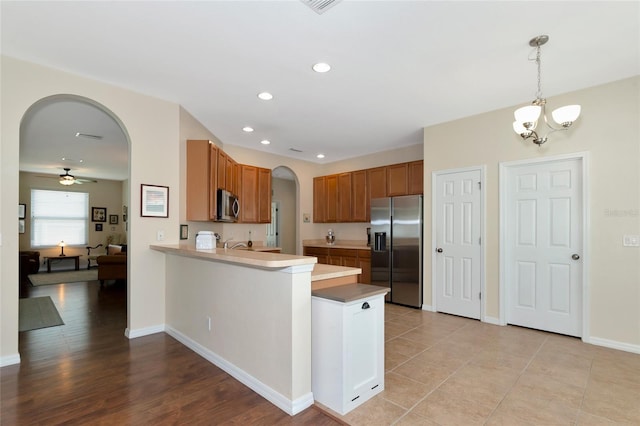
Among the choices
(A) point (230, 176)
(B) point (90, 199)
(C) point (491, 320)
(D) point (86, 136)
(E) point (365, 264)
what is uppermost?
(D) point (86, 136)

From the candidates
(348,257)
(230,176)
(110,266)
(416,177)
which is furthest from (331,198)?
(110,266)

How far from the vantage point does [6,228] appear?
2.76 m

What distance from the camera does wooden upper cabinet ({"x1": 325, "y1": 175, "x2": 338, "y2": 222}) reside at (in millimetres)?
6777

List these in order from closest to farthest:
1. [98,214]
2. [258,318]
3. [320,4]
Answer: [320,4] < [258,318] < [98,214]

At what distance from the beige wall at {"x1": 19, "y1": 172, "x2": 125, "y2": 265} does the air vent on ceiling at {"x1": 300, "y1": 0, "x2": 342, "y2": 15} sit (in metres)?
9.93

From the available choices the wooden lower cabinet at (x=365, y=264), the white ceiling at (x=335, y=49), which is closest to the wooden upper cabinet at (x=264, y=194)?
the wooden lower cabinet at (x=365, y=264)

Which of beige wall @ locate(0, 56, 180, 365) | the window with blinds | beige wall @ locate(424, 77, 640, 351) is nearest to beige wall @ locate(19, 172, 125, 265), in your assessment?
the window with blinds

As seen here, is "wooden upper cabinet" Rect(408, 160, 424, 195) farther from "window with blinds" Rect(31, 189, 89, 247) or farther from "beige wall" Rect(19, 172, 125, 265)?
"window with blinds" Rect(31, 189, 89, 247)

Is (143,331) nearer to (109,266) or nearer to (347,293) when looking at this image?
(347,293)

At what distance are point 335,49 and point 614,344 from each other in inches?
154

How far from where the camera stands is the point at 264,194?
6051 mm

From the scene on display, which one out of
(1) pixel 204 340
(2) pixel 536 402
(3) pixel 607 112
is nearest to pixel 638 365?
(2) pixel 536 402

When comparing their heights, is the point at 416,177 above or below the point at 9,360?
above

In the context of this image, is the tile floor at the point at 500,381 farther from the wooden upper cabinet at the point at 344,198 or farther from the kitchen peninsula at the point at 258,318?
the wooden upper cabinet at the point at 344,198
